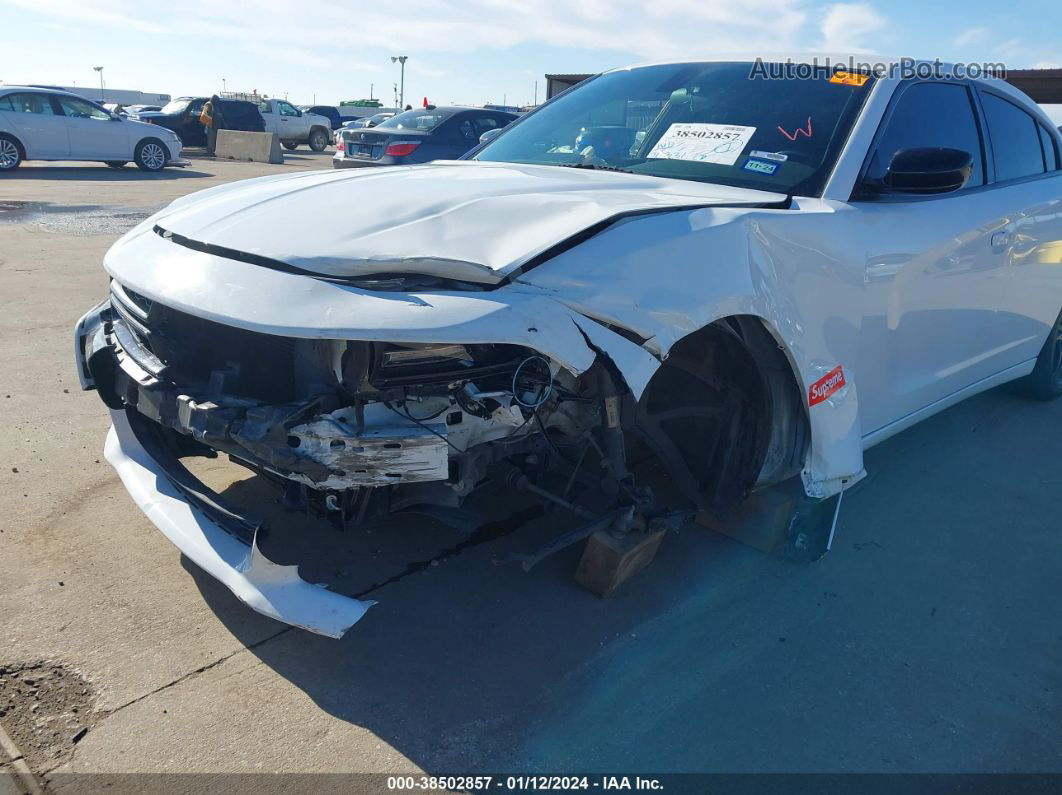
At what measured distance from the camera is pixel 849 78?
3359 millimetres

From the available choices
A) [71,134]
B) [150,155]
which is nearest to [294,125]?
[150,155]

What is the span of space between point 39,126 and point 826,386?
17364 millimetres

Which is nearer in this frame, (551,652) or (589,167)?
(551,652)

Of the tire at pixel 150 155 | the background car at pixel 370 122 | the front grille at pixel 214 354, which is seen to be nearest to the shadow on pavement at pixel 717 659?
the front grille at pixel 214 354

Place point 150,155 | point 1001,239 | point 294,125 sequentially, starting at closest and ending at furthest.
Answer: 1. point 1001,239
2. point 150,155
3. point 294,125

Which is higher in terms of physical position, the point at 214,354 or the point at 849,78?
the point at 849,78

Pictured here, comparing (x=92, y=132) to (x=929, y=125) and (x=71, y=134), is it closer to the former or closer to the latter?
(x=71, y=134)

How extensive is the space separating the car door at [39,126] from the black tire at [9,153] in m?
0.12

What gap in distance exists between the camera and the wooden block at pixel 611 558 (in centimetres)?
287

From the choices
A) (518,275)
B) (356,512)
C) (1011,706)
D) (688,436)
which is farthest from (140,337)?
(1011,706)

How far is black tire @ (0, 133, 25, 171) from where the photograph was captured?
1588 cm

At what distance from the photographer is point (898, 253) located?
10.2ft

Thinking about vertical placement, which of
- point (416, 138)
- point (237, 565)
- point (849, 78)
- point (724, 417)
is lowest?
point (237, 565)

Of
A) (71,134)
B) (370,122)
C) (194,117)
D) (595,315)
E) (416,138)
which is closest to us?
(595,315)
